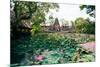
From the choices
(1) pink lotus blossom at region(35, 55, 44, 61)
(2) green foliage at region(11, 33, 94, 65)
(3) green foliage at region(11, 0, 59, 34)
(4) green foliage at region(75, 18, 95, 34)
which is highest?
(3) green foliage at region(11, 0, 59, 34)

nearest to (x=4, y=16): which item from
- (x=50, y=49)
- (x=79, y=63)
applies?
(x=50, y=49)

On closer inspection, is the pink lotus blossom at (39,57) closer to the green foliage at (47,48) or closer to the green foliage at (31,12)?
the green foliage at (47,48)

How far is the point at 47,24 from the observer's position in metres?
1.57

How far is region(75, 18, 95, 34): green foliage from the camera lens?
5.39 feet

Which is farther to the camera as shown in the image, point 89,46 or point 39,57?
point 89,46

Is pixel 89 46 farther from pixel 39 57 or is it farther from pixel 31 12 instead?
pixel 31 12

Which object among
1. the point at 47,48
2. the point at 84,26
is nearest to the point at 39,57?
the point at 47,48

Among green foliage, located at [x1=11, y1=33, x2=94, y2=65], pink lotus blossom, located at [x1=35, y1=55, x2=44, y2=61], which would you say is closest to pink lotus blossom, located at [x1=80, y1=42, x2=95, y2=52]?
green foliage, located at [x1=11, y1=33, x2=94, y2=65]

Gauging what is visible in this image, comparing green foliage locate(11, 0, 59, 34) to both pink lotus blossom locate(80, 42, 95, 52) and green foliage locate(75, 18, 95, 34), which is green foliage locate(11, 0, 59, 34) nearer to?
green foliage locate(75, 18, 95, 34)

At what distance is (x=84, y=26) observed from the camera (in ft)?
5.46

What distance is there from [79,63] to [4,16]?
28.3 inches

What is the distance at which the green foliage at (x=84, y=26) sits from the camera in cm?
164
